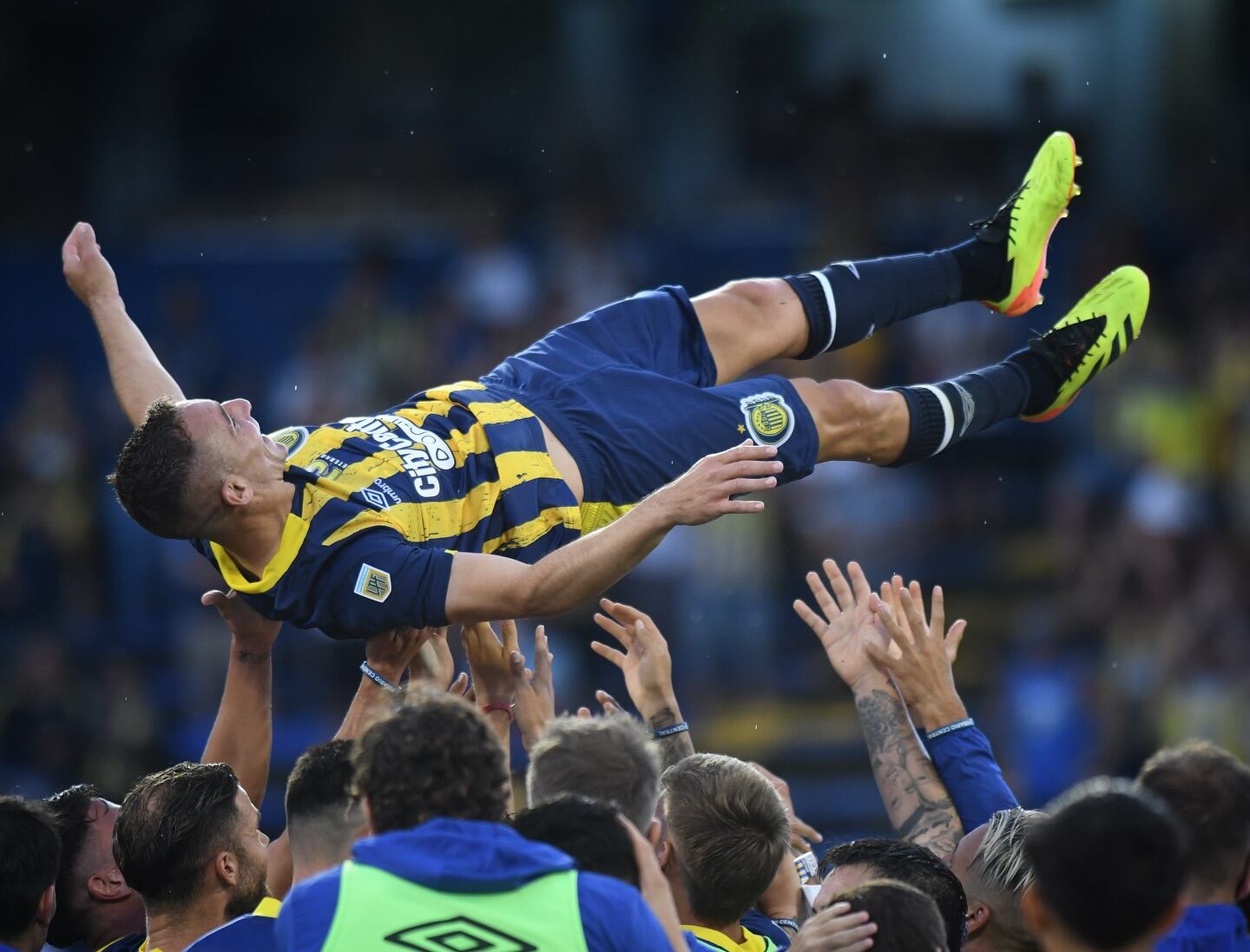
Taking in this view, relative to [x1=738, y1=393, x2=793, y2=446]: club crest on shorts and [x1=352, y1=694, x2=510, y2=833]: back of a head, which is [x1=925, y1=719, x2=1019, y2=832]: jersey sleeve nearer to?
[x1=738, y1=393, x2=793, y2=446]: club crest on shorts

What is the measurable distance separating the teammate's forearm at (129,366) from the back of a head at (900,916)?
272 centimetres

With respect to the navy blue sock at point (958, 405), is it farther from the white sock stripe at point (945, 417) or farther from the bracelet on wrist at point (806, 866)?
the bracelet on wrist at point (806, 866)

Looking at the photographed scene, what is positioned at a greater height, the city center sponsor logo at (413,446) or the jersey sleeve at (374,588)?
the city center sponsor logo at (413,446)

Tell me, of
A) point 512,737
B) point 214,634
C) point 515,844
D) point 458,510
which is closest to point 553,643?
point 512,737

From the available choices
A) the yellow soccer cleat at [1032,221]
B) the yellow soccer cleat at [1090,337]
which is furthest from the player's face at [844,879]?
the yellow soccer cleat at [1032,221]

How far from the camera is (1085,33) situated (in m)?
12.5

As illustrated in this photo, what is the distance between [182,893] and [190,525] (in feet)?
3.69

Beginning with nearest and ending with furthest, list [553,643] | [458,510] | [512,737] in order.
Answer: [458,510], [512,737], [553,643]

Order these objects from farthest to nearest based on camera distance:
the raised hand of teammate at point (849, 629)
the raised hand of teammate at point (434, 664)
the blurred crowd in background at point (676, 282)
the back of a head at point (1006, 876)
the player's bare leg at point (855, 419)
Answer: the blurred crowd in background at point (676, 282) < the player's bare leg at point (855, 419) < the raised hand of teammate at point (434, 664) < the raised hand of teammate at point (849, 629) < the back of a head at point (1006, 876)

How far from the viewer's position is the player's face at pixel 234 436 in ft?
13.9

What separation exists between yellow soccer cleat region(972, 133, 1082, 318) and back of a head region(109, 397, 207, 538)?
2940 mm

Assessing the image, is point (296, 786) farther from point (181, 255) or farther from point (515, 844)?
point (181, 255)

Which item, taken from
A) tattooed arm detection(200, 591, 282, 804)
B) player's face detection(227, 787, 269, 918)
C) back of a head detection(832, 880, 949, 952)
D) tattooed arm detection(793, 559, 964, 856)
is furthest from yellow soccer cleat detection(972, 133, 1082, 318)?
player's face detection(227, 787, 269, 918)

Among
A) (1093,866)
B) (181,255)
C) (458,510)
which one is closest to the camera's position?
(1093,866)
